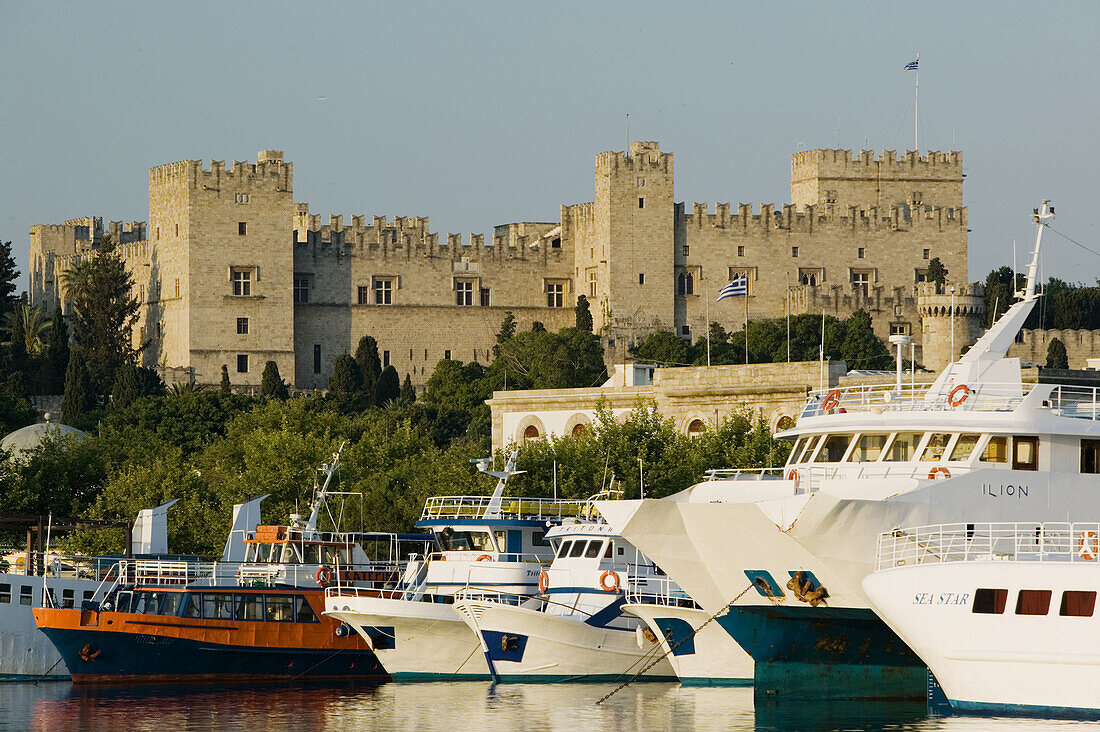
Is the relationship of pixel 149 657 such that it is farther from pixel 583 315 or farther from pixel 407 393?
pixel 583 315

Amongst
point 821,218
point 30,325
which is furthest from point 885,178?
point 30,325

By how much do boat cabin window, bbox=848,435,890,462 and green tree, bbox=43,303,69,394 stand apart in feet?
245

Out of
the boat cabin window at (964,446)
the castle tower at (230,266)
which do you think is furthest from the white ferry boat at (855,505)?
the castle tower at (230,266)

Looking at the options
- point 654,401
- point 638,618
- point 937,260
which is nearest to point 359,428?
→ point 654,401

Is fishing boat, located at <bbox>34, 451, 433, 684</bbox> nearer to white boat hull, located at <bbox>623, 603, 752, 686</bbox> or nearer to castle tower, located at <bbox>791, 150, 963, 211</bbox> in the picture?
white boat hull, located at <bbox>623, 603, 752, 686</bbox>

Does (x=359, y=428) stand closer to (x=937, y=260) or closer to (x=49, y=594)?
(x=49, y=594)

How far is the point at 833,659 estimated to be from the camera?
3722cm

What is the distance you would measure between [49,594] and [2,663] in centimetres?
178

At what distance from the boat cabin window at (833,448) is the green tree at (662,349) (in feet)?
221

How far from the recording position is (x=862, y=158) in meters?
128

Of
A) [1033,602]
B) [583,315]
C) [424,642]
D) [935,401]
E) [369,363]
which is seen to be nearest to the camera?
[1033,602]

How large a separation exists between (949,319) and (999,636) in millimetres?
75599

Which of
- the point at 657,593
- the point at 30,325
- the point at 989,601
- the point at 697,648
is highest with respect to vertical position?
the point at 30,325

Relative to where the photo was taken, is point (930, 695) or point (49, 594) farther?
point (49, 594)
